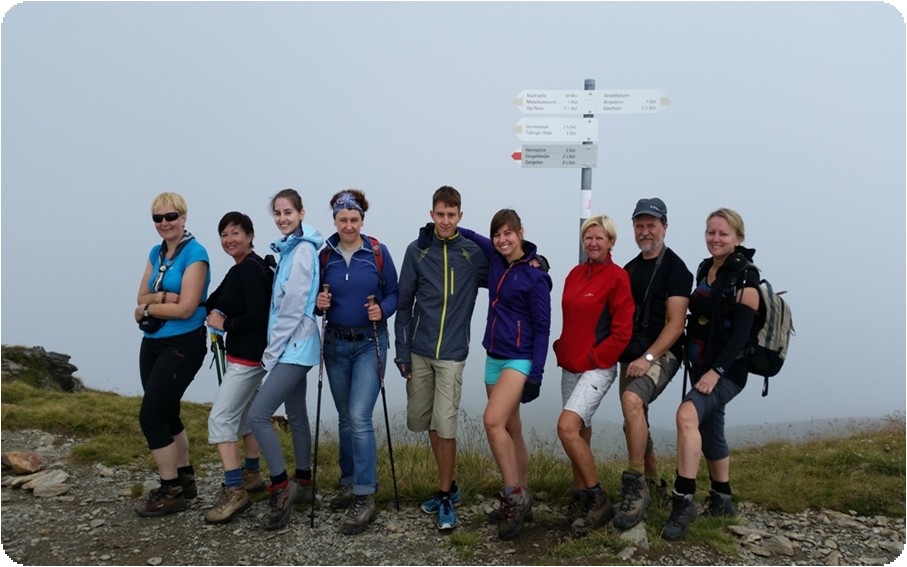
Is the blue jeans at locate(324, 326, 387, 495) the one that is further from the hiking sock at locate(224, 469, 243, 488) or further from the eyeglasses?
the eyeglasses

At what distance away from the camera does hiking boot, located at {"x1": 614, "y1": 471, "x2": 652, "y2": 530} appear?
15.8ft

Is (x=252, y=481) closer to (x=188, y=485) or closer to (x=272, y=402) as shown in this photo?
(x=188, y=485)

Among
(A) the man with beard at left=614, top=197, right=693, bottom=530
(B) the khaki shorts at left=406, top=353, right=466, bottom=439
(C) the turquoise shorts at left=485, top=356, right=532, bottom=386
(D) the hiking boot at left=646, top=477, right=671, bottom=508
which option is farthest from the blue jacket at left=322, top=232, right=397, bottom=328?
(D) the hiking boot at left=646, top=477, right=671, bottom=508

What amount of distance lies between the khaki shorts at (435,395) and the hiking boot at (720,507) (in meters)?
2.51

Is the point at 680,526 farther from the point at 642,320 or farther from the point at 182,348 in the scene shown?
the point at 182,348

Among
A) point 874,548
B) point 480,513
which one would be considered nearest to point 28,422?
point 480,513

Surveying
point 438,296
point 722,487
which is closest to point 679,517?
point 722,487

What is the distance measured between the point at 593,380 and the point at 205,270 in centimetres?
371

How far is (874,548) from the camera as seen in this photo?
5074 millimetres

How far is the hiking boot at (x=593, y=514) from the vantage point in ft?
16.2

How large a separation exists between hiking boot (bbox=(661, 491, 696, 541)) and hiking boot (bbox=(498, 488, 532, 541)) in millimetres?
1185

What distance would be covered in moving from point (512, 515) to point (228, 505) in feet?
8.81

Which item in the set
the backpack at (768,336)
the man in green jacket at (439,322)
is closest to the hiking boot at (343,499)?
the man in green jacket at (439,322)

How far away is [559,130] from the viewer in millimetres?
5902
